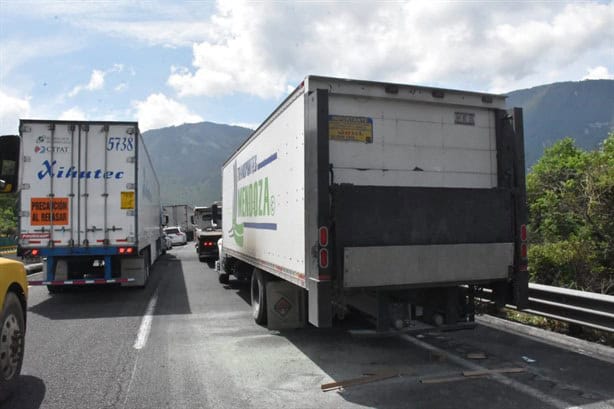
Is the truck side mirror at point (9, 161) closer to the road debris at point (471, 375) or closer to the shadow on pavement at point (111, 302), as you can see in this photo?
the road debris at point (471, 375)

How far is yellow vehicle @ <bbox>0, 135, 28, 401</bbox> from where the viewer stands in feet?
13.2

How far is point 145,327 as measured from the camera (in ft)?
25.6

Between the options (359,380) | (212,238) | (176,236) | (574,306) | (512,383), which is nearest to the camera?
(512,383)

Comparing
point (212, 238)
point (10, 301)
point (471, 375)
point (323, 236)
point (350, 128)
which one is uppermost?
point (350, 128)

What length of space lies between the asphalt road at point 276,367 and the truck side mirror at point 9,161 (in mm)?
2078

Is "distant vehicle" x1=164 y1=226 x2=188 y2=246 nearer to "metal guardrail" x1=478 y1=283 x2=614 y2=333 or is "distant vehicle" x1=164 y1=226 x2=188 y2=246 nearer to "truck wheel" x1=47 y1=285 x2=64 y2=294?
"truck wheel" x1=47 y1=285 x2=64 y2=294

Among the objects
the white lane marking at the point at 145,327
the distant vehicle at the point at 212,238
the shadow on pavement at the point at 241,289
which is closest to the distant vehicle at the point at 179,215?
the distant vehicle at the point at 212,238

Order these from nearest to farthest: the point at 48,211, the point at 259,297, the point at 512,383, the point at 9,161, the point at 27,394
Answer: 1. the point at 9,161
2. the point at 27,394
3. the point at 512,383
4. the point at 259,297
5. the point at 48,211

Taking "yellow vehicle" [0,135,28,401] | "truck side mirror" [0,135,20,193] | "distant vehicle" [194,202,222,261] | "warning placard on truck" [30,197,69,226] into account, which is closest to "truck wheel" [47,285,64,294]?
"warning placard on truck" [30,197,69,226]

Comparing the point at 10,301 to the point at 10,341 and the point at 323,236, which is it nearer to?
the point at 10,341

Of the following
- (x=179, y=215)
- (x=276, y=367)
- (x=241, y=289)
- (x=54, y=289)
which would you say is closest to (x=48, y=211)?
(x=54, y=289)

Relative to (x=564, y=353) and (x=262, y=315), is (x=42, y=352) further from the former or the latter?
(x=564, y=353)

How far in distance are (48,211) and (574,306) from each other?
10.2 m

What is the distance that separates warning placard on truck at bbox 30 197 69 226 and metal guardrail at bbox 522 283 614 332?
9.36m
